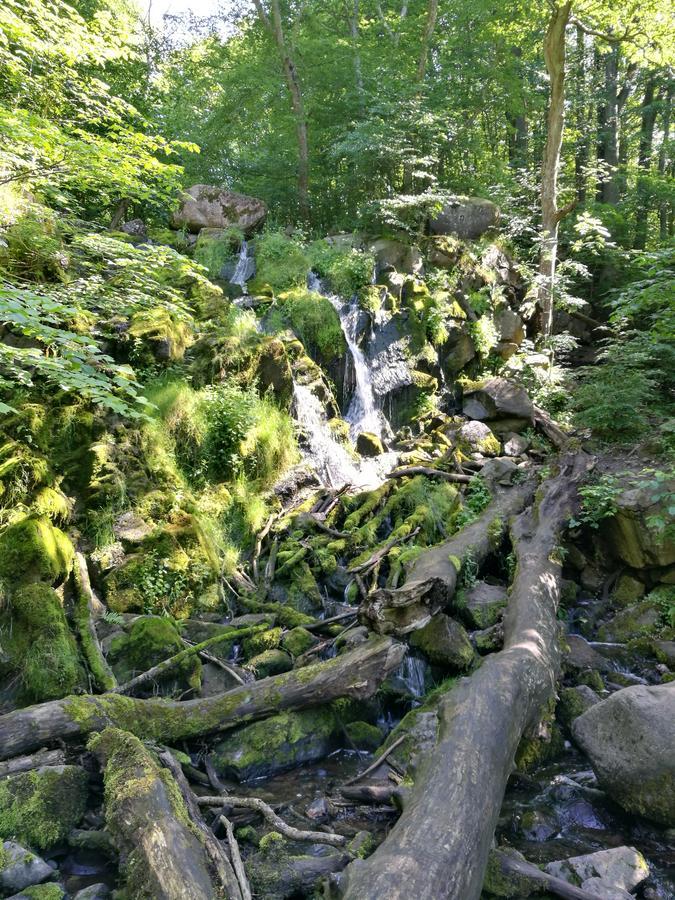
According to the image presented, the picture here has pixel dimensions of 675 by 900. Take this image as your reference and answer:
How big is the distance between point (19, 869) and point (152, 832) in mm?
742

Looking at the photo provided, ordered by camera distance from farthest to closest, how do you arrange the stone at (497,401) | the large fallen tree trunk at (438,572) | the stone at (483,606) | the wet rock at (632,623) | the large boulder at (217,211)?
the large boulder at (217,211), the stone at (497,401), the wet rock at (632,623), the stone at (483,606), the large fallen tree trunk at (438,572)

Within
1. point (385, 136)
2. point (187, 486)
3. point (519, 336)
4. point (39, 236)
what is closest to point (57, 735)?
point (187, 486)

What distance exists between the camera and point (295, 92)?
46.1 feet

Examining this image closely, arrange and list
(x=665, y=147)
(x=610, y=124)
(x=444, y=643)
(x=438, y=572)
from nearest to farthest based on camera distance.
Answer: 1. (x=444, y=643)
2. (x=438, y=572)
3. (x=665, y=147)
4. (x=610, y=124)

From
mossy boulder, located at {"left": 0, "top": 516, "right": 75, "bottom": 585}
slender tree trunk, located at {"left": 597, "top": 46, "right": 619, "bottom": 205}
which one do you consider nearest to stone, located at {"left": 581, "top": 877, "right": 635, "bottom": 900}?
mossy boulder, located at {"left": 0, "top": 516, "right": 75, "bottom": 585}

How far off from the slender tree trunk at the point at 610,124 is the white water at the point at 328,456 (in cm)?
1432

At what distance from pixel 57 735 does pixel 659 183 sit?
62.6ft

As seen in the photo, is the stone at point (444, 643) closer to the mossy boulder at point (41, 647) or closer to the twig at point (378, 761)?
the twig at point (378, 761)

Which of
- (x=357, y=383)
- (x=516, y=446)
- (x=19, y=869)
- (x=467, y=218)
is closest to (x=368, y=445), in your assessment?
(x=357, y=383)

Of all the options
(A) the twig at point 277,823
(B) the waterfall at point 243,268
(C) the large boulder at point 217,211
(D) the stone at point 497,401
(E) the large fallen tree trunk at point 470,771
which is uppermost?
(C) the large boulder at point 217,211

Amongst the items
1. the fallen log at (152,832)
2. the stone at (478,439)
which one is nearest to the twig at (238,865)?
the fallen log at (152,832)

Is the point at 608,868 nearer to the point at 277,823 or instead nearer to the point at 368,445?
the point at 277,823

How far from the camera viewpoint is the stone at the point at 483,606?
566cm

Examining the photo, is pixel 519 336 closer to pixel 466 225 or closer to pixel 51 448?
pixel 466 225
